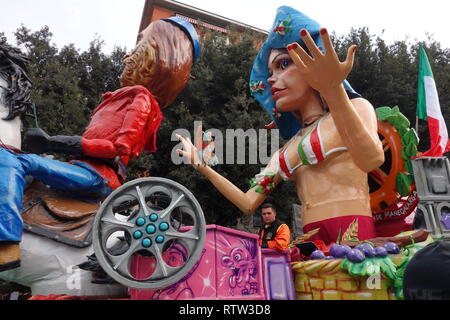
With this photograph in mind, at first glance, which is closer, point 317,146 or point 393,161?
point 317,146

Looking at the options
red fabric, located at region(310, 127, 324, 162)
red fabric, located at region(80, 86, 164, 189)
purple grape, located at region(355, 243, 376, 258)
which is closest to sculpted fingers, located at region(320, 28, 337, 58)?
red fabric, located at region(310, 127, 324, 162)

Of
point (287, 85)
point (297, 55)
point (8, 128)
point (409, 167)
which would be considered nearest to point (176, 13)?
point (287, 85)

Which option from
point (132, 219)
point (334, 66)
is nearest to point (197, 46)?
point (334, 66)

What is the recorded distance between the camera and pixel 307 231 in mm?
3184

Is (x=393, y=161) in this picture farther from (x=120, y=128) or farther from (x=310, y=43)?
(x=120, y=128)

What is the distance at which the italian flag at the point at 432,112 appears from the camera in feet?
11.1

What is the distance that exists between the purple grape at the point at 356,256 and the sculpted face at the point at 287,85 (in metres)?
1.48

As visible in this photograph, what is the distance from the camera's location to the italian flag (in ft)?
11.1

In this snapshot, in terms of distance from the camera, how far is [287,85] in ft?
11.2

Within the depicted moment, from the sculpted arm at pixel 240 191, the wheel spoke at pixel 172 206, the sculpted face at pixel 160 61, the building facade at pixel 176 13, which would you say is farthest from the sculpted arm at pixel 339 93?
the building facade at pixel 176 13

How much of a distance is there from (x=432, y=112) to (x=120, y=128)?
2.71 meters
